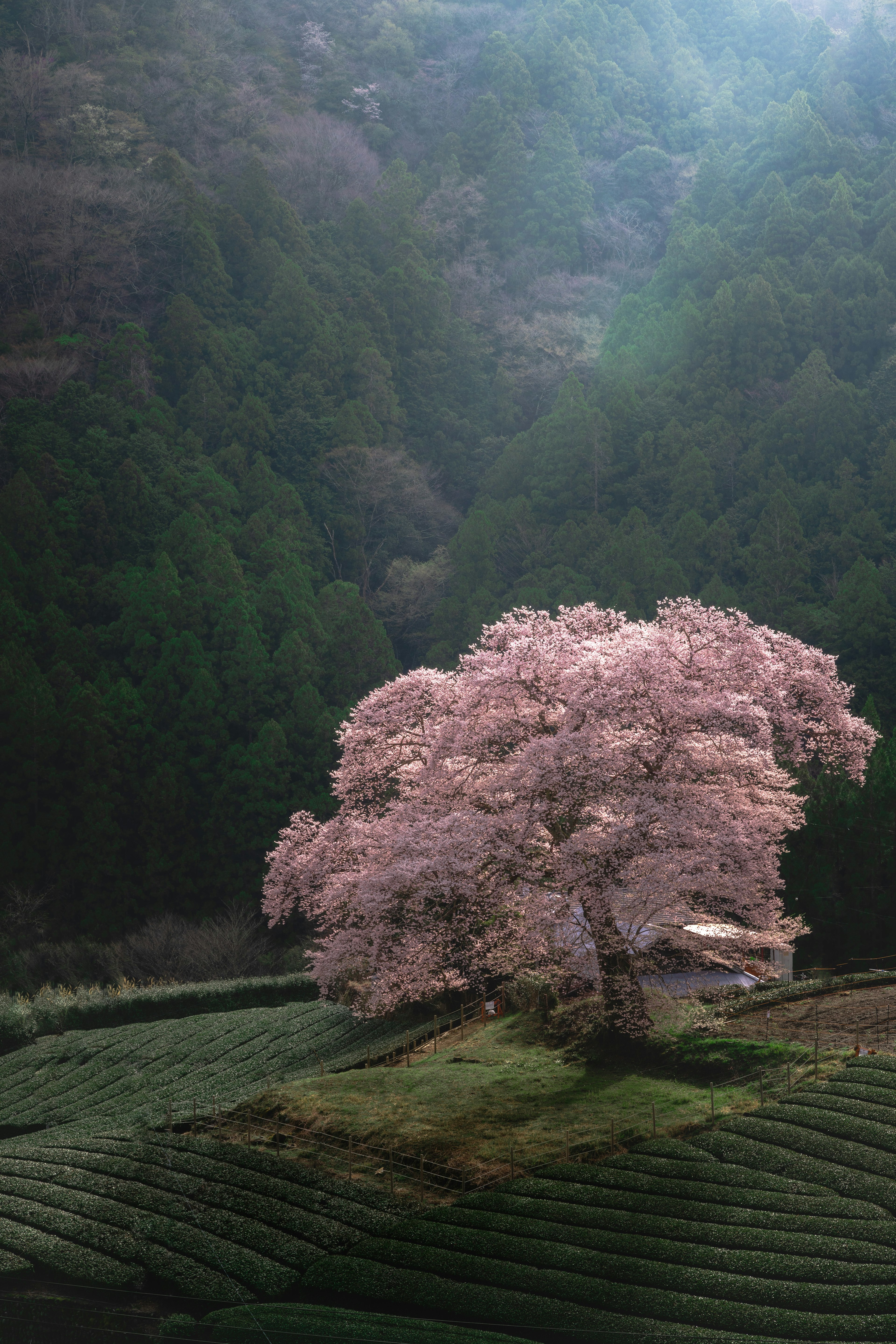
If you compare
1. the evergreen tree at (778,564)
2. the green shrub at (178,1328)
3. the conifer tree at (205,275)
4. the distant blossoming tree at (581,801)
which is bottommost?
the green shrub at (178,1328)

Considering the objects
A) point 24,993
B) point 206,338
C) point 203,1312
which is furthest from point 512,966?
point 206,338

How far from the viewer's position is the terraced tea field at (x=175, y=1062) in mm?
22453

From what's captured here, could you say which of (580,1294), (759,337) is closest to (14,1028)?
(580,1294)

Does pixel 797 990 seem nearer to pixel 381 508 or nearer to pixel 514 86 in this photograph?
pixel 381 508

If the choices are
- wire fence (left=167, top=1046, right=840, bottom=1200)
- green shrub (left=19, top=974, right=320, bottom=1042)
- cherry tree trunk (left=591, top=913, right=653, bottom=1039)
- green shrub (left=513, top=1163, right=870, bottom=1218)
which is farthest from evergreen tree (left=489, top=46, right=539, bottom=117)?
green shrub (left=513, top=1163, right=870, bottom=1218)

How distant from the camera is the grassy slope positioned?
611 inches

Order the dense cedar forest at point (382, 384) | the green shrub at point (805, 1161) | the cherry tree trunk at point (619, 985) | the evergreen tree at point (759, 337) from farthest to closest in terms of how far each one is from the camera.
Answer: the evergreen tree at point (759, 337)
the dense cedar forest at point (382, 384)
the cherry tree trunk at point (619, 985)
the green shrub at point (805, 1161)

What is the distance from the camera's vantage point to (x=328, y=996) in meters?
25.0

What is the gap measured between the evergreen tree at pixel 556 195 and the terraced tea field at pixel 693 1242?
62009 mm

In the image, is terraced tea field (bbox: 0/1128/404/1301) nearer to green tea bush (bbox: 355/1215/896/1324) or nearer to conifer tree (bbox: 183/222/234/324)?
green tea bush (bbox: 355/1215/896/1324)

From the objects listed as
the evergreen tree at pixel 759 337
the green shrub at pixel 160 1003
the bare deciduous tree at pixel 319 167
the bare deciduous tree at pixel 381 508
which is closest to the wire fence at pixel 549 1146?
the green shrub at pixel 160 1003

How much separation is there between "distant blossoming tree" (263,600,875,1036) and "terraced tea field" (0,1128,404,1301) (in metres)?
3.59

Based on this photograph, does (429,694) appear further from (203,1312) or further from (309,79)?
(309,79)

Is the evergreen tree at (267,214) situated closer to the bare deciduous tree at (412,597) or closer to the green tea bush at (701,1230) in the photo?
the bare deciduous tree at (412,597)
